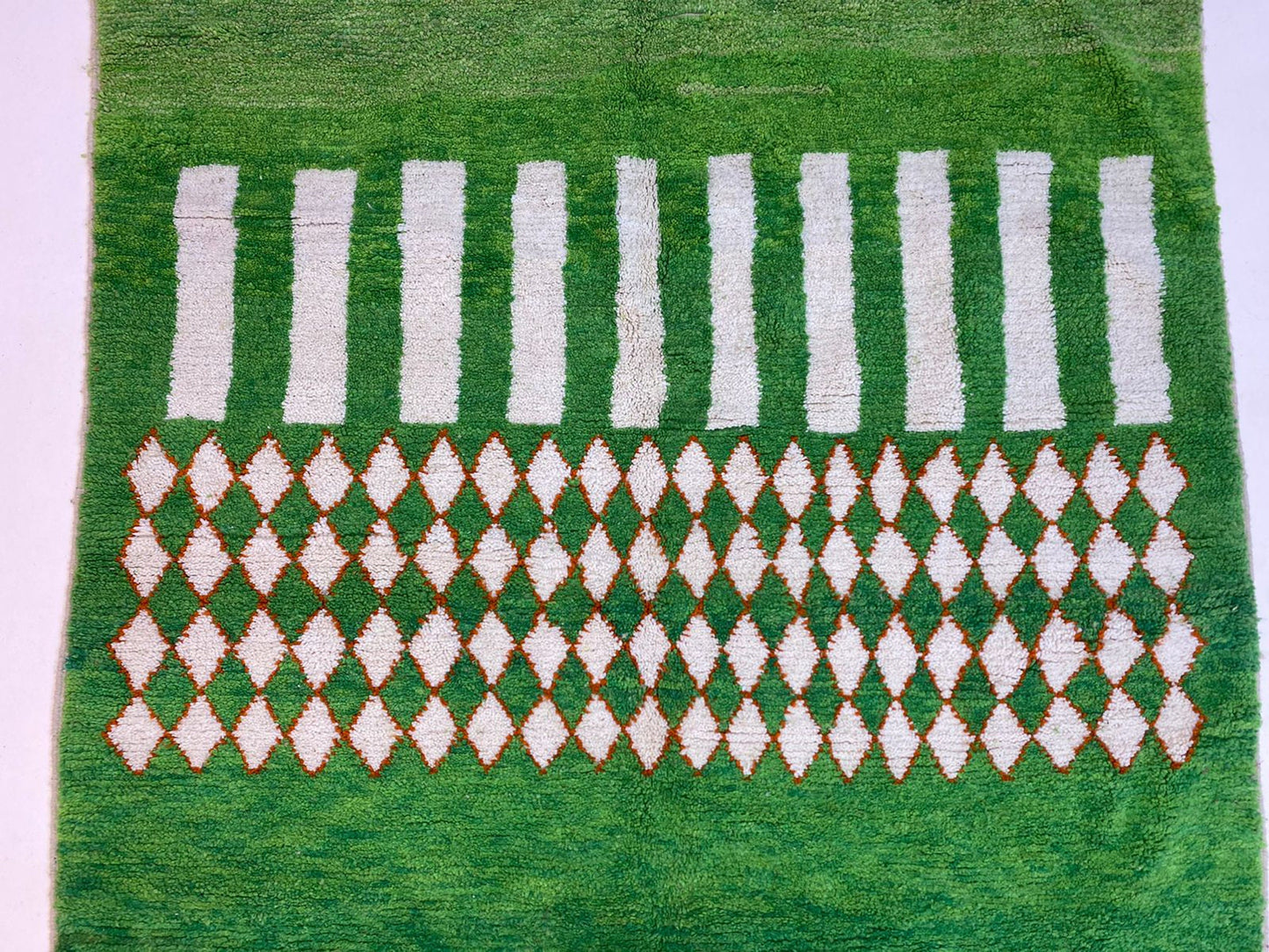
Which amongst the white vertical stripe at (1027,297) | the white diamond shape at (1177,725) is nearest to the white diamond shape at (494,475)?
the white vertical stripe at (1027,297)

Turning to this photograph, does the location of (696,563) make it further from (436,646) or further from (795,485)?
(436,646)

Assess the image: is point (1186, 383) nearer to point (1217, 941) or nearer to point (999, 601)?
point (999, 601)

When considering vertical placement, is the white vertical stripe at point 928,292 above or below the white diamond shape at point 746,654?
above

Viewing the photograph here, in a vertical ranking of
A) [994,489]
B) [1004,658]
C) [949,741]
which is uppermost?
[994,489]

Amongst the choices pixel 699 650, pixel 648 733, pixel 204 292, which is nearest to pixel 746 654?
pixel 699 650

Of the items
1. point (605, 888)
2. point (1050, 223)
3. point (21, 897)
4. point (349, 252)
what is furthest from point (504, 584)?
point (1050, 223)

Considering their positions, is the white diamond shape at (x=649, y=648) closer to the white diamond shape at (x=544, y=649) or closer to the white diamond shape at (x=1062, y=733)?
the white diamond shape at (x=544, y=649)

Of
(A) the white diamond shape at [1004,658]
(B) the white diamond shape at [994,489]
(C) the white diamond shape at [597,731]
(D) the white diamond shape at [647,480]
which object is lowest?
(C) the white diamond shape at [597,731]
